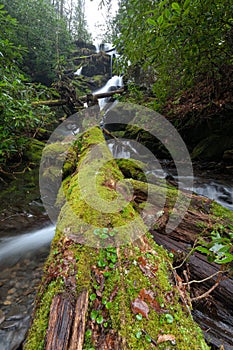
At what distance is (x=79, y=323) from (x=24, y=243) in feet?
8.94

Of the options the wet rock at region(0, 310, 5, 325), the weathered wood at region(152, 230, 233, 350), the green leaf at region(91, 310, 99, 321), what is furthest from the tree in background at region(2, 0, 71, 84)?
the green leaf at region(91, 310, 99, 321)

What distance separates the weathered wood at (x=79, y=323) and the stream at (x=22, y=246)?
1063 mm

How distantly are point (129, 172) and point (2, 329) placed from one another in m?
4.08

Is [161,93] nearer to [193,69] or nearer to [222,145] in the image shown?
[193,69]

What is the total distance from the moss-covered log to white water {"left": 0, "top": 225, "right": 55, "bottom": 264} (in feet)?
5.06

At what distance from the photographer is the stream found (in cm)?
210

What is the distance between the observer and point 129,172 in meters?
5.38

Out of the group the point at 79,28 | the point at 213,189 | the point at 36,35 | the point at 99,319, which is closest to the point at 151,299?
the point at 99,319

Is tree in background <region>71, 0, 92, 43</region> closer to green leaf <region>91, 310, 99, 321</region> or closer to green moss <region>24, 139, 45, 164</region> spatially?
green moss <region>24, 139, 45, 164</region>

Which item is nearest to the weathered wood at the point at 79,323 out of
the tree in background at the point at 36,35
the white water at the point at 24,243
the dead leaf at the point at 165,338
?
the dead leaf at the point at 165,338

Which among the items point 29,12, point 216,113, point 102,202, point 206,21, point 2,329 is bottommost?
point 2,329

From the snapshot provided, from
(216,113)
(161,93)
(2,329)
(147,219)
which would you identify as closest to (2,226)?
(2,329)

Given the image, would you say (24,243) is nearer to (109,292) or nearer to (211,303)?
(109,292)

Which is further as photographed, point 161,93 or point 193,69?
point 161,93
